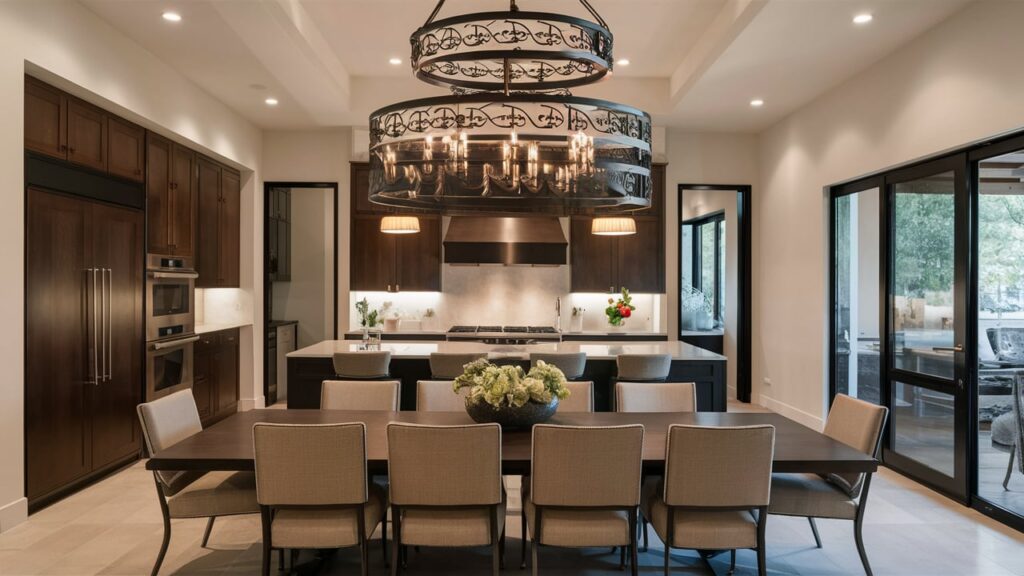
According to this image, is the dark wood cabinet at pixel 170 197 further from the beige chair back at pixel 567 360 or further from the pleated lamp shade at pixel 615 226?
the pleated lamp shade at pixel 615 226

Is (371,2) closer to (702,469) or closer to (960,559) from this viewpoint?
(702,469)

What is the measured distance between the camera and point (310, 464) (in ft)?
9.04

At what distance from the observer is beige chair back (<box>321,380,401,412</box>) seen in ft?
13.5

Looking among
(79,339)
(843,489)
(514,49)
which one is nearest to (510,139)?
(514,49)

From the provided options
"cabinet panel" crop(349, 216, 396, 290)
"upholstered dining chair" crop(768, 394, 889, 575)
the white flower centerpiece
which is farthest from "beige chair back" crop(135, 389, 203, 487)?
"cabinet panel" crop(349, 216, 396, 290)

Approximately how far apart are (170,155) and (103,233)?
133 cm

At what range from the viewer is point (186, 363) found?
19.8 feet

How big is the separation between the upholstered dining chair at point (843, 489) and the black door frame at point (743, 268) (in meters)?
4.71

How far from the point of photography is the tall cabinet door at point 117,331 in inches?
185

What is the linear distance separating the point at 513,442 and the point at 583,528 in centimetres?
52

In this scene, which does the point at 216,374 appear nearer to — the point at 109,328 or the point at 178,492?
the point at 109,328

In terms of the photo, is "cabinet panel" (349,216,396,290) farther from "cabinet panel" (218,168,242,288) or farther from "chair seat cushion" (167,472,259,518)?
"chair seat cushion" (167,472,259,518)

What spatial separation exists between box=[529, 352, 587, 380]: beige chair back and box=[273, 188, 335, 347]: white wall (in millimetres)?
4753

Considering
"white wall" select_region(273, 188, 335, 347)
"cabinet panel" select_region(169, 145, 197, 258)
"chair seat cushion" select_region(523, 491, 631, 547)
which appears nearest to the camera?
"chair seat cushion" select_region(523, 491, 631, 547)
